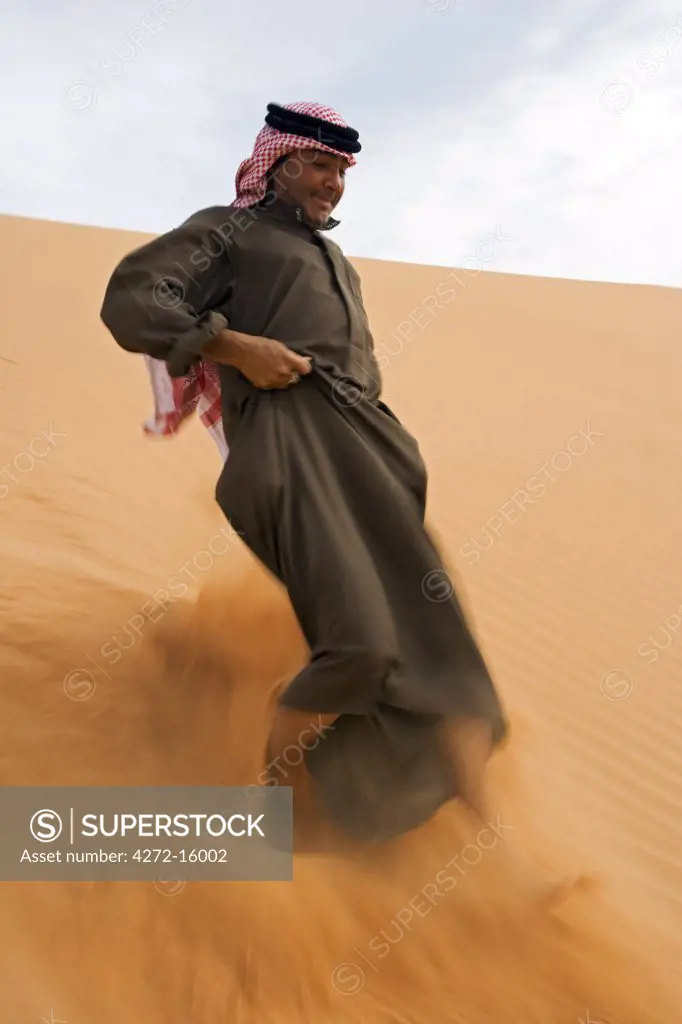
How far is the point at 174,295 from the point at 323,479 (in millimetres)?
611

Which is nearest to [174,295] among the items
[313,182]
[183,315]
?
[183,315]

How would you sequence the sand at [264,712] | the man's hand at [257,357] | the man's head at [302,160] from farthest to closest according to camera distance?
1. the man's head at [302,160]
2. the man's hand at [257,357]
3. the sand at [264,712]

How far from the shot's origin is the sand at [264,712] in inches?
93.6

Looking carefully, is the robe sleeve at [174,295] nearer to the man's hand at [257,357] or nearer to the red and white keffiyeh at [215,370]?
the man's hand at [257,357]

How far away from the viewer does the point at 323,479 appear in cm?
254

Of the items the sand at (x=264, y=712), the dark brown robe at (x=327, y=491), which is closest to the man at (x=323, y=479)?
the dark brown robe at (x=327, y=491)

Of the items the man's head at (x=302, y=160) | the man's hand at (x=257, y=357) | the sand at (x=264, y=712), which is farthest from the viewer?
the man's head at (x=302, y=160)

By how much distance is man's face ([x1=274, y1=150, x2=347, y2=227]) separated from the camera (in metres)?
2.68

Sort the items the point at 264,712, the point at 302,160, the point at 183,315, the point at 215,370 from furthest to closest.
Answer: the point at 264,712 → the point at 215,370 → the point at 302,160 → the point at 183,315

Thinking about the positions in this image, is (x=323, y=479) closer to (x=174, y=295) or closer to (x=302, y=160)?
(x=174, y=295)

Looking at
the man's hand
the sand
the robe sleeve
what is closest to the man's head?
the robe sleeve

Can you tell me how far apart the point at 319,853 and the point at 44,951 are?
69 cm

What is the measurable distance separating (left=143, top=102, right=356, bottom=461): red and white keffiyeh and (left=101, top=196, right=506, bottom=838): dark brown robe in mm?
85

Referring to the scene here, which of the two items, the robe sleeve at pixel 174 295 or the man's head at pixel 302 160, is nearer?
the robe sleeve at pixel 174 295
